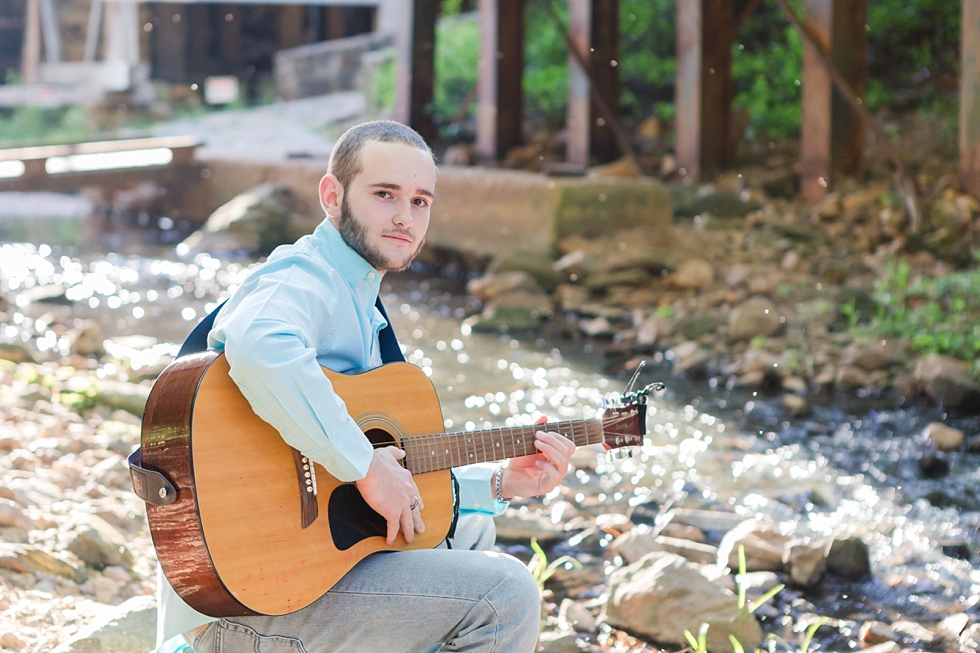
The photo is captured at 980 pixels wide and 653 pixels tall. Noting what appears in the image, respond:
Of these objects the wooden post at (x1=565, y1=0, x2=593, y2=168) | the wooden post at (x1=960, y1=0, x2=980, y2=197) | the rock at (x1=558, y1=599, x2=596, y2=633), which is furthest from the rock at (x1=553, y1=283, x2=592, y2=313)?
the rock at (x1=558, y1=599, x2=596, y2=633)

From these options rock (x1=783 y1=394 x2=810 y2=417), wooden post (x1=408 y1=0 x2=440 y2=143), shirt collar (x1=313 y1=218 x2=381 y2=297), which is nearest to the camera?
shirt collar (x1=313 y1=218 x2=381 y2=297)

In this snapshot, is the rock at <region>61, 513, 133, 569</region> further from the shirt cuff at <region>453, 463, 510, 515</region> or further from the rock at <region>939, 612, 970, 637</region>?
the rock at <region>939, 612, 970, 637</region>

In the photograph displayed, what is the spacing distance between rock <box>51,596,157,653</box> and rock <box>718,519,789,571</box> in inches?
68.5

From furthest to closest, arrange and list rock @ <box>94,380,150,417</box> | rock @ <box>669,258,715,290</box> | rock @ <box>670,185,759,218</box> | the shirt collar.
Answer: rock @ <box>670,185,759,218</box> < rock @ <box>669,258,715,290</box> < rock @ <box>94,380,150,417</box> < the shirt collar

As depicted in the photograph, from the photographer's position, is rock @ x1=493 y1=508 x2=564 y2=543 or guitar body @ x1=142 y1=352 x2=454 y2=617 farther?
rock @ x1=493 y1=508 x2=564 y2=543

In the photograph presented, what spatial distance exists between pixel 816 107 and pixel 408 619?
22.0 feet

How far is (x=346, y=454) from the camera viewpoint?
1825mm

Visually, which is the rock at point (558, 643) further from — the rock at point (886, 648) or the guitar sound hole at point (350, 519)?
the guitar sound hole at point (350, 519)

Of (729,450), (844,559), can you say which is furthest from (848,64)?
(844,559)

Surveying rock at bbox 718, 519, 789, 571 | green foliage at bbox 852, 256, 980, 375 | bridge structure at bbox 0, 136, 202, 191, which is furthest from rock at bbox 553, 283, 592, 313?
bridge structure at bbox 0, 136, 202, 191

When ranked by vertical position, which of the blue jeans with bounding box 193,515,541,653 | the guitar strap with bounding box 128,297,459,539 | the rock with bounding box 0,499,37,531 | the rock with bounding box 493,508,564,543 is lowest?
the rock with bounding box 493,508,564,543

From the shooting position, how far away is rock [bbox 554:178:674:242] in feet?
25.5

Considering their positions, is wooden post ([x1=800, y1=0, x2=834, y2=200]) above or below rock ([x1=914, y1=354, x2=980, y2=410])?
above

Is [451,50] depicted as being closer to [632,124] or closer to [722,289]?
[632,124]
